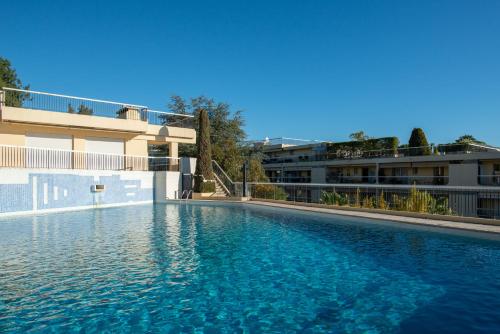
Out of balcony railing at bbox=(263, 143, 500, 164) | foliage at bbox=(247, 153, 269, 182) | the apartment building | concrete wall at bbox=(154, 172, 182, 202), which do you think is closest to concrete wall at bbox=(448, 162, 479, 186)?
the apartment building

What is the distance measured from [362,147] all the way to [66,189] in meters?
29.3

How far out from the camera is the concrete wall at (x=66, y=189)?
1606cm

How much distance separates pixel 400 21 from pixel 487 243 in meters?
15.3

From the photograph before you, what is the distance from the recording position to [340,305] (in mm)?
5457

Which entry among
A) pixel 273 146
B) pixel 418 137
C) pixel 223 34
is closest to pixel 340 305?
pixel 223 34

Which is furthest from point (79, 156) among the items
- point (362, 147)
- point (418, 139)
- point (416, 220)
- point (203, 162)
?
point (418, 139)

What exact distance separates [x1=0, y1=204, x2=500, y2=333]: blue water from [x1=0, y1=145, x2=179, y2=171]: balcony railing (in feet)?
22.2

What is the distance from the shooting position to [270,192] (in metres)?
21.5

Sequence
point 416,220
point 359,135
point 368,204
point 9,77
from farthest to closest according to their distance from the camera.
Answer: point 359,135 → point 9,77 → point 368,204 → point 416,220

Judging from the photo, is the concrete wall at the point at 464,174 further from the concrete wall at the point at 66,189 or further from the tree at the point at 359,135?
the tree at the point at 359,135

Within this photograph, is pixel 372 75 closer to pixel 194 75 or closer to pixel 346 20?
pixel 346 20

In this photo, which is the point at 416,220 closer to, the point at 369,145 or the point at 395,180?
the point at 395,180

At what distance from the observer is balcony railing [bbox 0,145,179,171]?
17.1 m

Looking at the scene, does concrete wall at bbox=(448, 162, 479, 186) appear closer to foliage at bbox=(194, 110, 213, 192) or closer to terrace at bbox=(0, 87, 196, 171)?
foliage at bbox=(194, 110, 213, 192)
